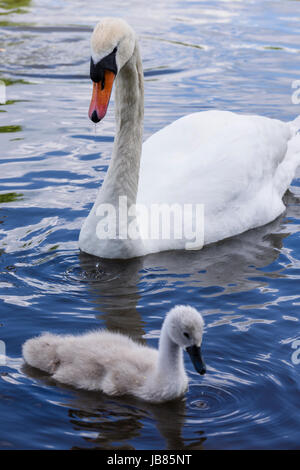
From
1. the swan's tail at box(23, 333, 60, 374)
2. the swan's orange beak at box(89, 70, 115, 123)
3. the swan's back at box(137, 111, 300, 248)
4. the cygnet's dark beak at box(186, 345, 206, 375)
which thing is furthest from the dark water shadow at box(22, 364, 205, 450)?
the swan's back at box(137, 111, 300, 248)

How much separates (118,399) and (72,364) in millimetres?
403

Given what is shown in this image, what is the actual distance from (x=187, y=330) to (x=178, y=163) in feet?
11.8

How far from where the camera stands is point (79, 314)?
689 centimetres

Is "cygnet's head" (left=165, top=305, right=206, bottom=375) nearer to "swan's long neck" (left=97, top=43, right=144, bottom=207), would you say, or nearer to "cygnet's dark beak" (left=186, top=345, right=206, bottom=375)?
"cygnet's dark beak" (left=186, top=345, right=206, bottom=375)

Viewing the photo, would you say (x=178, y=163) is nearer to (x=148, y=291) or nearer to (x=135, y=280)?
(x=135, y=280)

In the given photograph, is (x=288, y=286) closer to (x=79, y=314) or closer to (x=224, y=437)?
(x=79, y=314)

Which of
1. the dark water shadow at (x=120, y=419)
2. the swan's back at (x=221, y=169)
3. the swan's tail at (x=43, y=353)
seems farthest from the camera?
the swan's back at (x=221, y=169)

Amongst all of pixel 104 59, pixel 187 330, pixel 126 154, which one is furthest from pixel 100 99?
pixel 187 330

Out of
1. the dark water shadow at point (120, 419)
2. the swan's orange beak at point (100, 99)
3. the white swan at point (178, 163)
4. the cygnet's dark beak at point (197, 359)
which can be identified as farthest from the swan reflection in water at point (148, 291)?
the swan's orange beak at point (100, 99)

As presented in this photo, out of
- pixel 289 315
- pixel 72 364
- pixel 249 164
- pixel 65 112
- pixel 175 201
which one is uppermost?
pixel 65 112

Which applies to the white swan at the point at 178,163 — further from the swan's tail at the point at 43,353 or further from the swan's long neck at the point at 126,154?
the swan's tail at the point at 43,353

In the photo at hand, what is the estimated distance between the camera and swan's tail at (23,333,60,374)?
594 cm

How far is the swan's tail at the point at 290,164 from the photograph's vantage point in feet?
32.7

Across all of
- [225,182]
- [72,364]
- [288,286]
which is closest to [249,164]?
[225,182]
